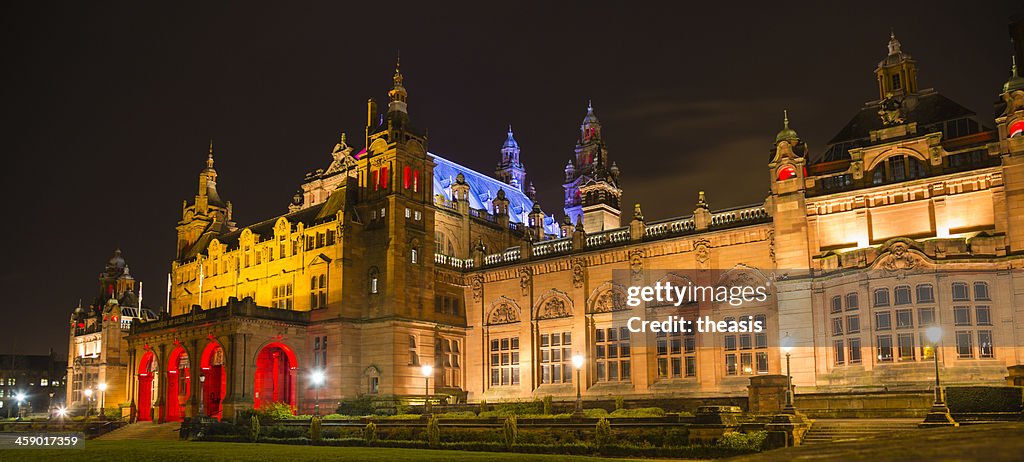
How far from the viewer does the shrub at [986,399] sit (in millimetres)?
29312

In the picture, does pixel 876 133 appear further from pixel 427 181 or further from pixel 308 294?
pixel 308 294

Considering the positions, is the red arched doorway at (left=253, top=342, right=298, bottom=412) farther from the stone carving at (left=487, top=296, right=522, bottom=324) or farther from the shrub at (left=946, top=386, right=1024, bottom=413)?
the shrub at (left=946, top=386, right=1024, bottom=413)

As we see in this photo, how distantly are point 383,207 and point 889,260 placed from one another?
3211 centimetres

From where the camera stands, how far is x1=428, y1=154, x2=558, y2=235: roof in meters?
69.4

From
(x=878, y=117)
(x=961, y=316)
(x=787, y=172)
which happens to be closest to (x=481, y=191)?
(x=787, y=172)

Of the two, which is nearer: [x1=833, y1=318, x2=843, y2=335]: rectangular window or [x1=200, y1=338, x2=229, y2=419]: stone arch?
[x1=833, y1=318, x2=843, y2=335]: rectangular window

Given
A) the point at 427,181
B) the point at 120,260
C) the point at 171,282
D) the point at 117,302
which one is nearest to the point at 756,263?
the point at 427,181

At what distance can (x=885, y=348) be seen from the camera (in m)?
38.0

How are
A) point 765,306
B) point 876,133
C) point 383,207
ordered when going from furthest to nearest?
point 383,207 < point 765,306 < point 876,133

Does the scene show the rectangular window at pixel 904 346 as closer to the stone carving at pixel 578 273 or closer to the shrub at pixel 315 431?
the stone carving at pixel 578 273

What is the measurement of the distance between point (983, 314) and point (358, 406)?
3500 centimetres

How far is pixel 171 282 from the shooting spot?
71625 mm

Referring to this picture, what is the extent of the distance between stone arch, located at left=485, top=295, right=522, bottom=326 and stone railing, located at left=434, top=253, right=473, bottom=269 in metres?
3.86

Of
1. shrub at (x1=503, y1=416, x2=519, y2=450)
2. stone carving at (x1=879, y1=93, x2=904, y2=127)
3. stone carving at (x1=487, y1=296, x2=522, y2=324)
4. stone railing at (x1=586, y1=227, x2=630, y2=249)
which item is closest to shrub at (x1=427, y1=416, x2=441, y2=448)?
shrub at (x1=503, y1=416, x2=519, y2=450)
